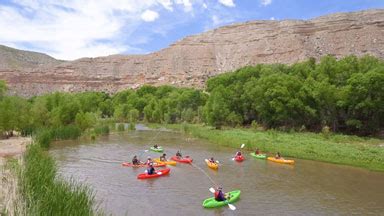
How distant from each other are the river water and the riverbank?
3.07 metres

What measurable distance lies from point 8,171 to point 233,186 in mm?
13661

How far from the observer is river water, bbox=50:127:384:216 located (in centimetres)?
2061

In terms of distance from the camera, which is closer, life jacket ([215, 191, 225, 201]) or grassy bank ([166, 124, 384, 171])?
life jacket ([215, 191, 225, 201])

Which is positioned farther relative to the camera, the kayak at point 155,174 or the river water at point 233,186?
the kayak at point 155,174

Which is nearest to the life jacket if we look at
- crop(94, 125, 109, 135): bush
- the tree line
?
the tree line

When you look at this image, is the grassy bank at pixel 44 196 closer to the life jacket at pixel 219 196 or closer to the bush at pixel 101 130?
the life jacket at pixel 219 196

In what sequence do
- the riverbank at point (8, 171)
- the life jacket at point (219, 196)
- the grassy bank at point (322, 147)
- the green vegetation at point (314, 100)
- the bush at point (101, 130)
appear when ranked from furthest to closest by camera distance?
the bush at point (101, 130) < the green vegetation at point (314, 100) < the grassy bank at point (322, 147) < the life jacket at point (219, 196) < the riverbank at point (8, 171)

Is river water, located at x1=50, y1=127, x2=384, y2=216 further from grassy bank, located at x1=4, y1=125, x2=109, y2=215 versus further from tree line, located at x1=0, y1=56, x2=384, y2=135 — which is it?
tree line, located at x1=0, y1=56, x2=384, y2=135

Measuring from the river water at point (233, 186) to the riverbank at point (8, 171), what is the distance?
3.07m

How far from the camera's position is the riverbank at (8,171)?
1113cm

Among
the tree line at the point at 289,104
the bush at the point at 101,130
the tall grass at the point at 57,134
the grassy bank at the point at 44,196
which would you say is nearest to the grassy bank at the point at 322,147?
the tree line at the point at 289,104

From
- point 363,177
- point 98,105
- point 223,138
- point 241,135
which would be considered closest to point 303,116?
point 241,135

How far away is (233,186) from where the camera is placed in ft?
85.4

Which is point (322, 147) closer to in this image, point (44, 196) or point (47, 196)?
point (44, 196)
